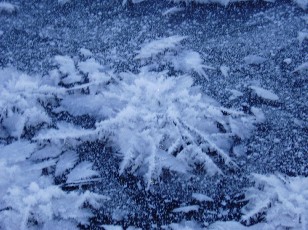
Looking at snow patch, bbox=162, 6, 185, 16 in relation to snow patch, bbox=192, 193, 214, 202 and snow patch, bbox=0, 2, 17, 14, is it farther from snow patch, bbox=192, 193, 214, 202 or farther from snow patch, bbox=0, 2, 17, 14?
snow patch, bbox=192, 193, 214, 202

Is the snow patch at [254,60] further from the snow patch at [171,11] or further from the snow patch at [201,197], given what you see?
the snow patch at [201,197]

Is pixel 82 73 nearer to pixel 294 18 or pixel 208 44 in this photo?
pixel 208 44

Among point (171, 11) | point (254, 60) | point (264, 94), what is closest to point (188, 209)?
point (264, 94)

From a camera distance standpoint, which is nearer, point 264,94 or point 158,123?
point 158,123

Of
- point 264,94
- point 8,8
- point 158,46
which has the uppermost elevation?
point 8,8

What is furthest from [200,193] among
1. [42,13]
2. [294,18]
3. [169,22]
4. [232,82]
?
[42,13]

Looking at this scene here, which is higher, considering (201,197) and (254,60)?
(254,60)

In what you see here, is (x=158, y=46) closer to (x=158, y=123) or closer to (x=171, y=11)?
(x=171, y=11)

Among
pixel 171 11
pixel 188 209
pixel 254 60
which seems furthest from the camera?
pixel 171 11
